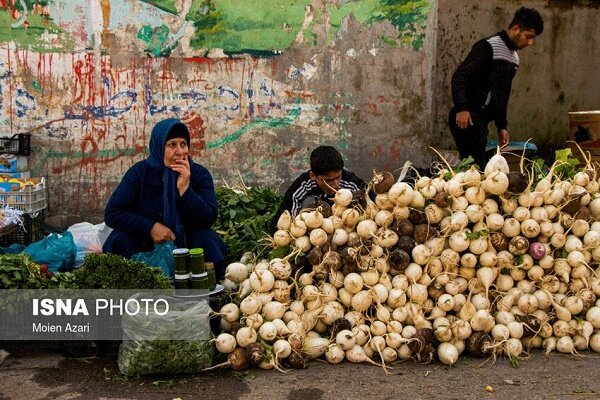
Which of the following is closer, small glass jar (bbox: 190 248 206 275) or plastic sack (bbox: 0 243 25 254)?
small glass jar (bbox: 190 248 206 275)

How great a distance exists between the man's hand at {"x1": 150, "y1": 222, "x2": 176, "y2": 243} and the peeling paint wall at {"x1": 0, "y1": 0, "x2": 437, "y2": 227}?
8.65ft

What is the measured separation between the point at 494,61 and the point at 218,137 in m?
2.77

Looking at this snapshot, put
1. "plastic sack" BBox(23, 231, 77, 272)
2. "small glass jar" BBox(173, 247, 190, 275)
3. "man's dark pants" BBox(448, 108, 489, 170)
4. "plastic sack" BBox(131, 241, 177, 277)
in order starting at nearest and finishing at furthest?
"small glass jar" BBox(173, 247, 190, 275) < "plastic sack" BBox(131, 241, 177, 277) < "plastic sack" BBox(23, 231, 77, 272) < "man's dark pants" BBox(448, 108, 489, 170)

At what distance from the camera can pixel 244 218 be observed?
573 centimetres

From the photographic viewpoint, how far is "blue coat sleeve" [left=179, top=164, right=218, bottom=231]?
177 inches

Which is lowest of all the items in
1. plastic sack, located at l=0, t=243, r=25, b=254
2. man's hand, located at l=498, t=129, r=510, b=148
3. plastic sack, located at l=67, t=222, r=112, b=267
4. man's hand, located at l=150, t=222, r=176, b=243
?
plastic sack, located at l=0, t=243, r=25, b=254

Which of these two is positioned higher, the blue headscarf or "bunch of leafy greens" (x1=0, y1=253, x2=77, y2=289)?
the blue headscarf

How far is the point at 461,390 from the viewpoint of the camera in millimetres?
3666

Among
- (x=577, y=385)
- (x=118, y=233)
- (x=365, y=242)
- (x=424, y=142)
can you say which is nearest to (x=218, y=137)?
(x=424, y=142)

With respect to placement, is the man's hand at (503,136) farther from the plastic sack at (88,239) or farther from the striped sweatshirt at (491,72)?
the plastic sack at (88,239)

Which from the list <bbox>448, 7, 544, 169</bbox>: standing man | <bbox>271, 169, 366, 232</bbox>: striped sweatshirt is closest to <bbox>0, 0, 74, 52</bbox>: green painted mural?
<bbox>271, 169, 366, 232</bbox>: striped sweatshirt

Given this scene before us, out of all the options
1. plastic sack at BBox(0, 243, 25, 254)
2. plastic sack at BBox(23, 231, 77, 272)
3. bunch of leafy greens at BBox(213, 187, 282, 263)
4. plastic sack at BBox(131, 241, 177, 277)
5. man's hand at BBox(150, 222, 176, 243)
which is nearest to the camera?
plastic sack at BBox(131, 241, 177, 277)

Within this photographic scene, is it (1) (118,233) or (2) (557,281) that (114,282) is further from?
(2) (557,281)

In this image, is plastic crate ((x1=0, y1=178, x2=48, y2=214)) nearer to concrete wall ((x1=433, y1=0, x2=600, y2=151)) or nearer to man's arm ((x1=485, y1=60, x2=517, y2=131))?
man's arm ((x1=485, y1=60, x2=517, y2=131))
